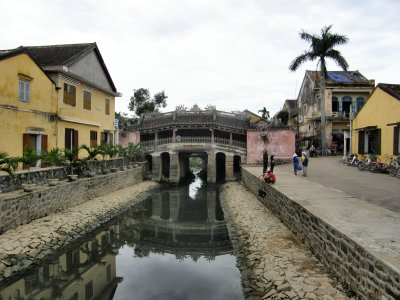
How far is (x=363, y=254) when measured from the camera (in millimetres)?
5164

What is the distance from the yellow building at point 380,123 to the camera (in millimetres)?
17009

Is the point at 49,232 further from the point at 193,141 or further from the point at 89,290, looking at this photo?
the point at 193,141

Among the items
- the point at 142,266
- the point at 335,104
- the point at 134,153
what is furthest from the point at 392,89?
the point at 134,153

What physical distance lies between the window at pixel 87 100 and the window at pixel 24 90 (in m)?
4.92

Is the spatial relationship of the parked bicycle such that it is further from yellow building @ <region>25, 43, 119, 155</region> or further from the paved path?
yellow building @ <region>25, 43, 119, 155</region>

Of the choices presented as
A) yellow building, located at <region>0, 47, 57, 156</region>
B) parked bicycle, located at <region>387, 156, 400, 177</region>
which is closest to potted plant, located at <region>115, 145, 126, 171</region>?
yellow building, located at <region>0, 47, 57, 156</region>

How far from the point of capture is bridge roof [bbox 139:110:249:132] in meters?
29.2

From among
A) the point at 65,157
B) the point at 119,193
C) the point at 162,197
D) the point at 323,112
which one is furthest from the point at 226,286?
the point at 323,112

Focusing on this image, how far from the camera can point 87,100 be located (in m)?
20.3

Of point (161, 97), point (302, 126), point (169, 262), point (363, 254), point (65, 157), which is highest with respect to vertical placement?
point (161, 97)

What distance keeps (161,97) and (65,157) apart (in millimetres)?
34414

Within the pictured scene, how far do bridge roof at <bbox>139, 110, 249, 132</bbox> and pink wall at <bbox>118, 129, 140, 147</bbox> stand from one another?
2.56ft

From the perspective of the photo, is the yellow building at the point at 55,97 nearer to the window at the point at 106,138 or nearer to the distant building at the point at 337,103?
the window at the point at 106,138

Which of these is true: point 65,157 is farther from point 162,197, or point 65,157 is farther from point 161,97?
point 161,97
